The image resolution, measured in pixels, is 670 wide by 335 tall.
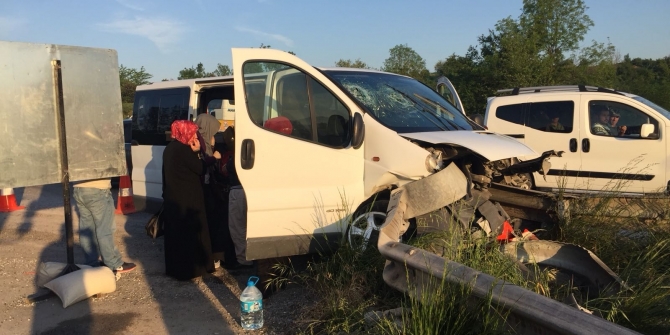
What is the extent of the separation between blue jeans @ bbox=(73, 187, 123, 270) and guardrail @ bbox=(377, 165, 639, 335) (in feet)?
10.7

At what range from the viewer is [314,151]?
514 cm

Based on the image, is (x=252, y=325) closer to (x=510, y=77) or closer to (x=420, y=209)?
(x=420, y=209)

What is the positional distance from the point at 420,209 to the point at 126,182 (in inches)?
288

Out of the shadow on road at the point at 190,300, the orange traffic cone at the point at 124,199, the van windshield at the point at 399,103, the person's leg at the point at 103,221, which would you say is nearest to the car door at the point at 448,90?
the van windshield at the point at 399,103

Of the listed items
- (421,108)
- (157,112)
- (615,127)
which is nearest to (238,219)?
(421,108)

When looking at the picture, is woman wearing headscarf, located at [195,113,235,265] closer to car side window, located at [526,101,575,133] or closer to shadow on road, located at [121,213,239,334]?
shadow on road, located at [121,213,239,334]

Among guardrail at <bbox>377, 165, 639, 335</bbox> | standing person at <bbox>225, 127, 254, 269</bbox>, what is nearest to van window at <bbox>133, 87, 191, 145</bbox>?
standing person at <bbox>225, 127, 254, 269</bbox>

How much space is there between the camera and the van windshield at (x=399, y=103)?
551 centimetres

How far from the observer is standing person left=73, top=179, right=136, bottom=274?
5.97m

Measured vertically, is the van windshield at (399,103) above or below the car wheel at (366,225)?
above

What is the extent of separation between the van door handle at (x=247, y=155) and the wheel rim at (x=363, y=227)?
1098mm

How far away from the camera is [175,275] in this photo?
5953mm

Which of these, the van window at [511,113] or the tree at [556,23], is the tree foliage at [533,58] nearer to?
the tree at [556,23]

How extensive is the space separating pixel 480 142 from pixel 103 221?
160 inches
